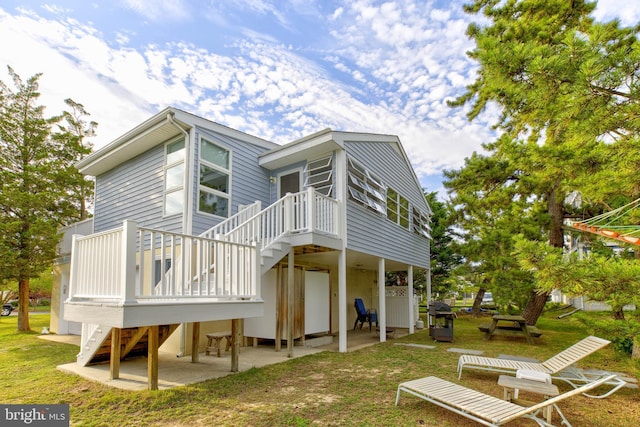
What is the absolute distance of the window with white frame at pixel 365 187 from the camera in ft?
29.6

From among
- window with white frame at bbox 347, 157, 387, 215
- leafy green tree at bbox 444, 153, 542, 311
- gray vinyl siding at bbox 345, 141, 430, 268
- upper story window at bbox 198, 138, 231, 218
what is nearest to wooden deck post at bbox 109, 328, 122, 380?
upper story window at bbox 198, 138, 231, 218

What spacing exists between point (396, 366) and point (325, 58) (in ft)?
33.1

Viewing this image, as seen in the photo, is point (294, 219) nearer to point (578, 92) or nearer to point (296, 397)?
point (296, 397)

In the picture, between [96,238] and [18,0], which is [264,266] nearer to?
[96,238]

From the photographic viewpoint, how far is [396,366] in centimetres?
666

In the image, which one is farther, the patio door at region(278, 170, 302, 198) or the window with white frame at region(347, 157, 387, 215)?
the patio door at region(278, 170, 302, 198)

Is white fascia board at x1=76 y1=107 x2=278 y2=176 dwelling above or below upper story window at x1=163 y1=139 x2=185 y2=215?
above

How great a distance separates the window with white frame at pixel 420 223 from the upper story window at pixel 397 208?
0.96 m

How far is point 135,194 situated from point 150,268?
20.6 feet

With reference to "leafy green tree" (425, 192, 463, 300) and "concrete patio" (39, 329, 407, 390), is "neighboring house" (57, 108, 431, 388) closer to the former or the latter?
"concrete patio" (39, 329, 407, 390)

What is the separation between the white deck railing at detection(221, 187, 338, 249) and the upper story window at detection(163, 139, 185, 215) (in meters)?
2.14

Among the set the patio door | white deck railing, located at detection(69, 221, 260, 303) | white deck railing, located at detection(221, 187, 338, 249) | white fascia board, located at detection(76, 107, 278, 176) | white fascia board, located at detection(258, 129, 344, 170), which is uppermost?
white fascia board, located at detection(76, 107, 278, 176)

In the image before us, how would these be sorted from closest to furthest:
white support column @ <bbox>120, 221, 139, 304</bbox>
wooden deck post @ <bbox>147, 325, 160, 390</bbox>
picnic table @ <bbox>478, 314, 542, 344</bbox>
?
white support column @ <bbox>120, 221, 139, 304</bbox> → wooden deck post @ <bbox>147, 325, 160, 390</bbox> → picnic table @ <bbox>478, 314, 542, 344</bbox>

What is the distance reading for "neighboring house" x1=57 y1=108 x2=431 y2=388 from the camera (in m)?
5.20
